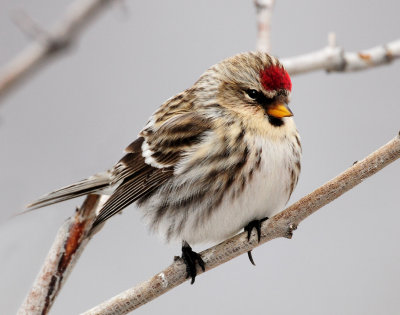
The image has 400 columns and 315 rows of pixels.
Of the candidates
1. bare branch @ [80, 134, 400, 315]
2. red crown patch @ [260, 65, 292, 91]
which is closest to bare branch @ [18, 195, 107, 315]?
bare branch @ [80, 134, 400, 315]

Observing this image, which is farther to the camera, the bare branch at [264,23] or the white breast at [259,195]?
the bare branch at [264,23]

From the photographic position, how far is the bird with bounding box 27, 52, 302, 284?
5.28 feet

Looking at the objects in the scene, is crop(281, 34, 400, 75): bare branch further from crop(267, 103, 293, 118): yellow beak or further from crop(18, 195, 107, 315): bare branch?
crop(18, 195, 107, 315): bare branch

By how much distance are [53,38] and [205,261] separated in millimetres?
834

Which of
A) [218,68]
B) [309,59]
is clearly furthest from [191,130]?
[309,59]

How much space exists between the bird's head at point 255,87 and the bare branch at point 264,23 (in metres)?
0.27

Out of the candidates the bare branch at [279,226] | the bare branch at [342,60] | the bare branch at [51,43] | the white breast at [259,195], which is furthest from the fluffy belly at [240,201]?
the bare branch at [51,43]

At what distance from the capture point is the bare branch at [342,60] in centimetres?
196

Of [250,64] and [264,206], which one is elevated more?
[250,64]

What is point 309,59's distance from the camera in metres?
1.98

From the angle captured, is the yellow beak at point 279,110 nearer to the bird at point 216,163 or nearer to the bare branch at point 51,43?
the bird at point 216,163

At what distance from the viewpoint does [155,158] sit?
173 centimetres

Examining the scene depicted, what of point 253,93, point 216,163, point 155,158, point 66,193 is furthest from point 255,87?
point 66,193

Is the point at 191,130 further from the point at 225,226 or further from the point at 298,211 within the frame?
the point at 298,211
